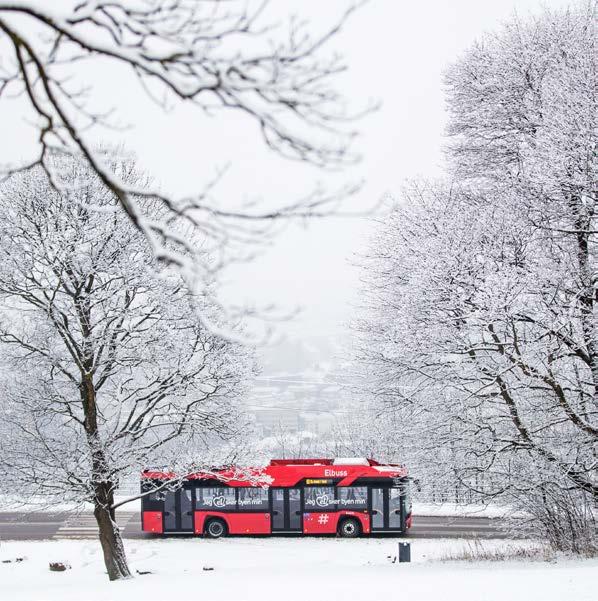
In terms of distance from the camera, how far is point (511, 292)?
453 inches

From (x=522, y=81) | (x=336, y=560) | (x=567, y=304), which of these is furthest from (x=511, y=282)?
(x=336, y=560)

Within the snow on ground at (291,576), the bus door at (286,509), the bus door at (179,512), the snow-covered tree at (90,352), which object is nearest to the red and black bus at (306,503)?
→ the bus door at (286,509)

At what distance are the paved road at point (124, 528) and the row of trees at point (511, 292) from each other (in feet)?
30.5

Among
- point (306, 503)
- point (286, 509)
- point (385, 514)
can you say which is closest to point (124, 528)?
point (286, 509)

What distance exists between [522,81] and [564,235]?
3.54 meters

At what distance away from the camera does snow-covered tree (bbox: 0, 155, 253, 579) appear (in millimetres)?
12664

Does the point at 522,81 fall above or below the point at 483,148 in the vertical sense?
above

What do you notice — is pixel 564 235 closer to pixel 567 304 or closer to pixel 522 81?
pixel 567 304

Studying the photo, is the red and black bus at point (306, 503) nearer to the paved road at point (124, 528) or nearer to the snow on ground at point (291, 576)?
the snow on ground at point (291, 576)

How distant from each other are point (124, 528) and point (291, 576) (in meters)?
14.3

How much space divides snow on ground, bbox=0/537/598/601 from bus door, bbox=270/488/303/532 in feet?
3.79

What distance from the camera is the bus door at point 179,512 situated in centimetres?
2305

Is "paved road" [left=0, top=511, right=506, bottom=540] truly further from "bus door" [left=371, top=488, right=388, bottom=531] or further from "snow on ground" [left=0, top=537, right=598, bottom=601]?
"snow on ground" [left=0, top=537, right=598, bottom=601]

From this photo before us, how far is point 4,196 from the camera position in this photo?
12961 millimetres
